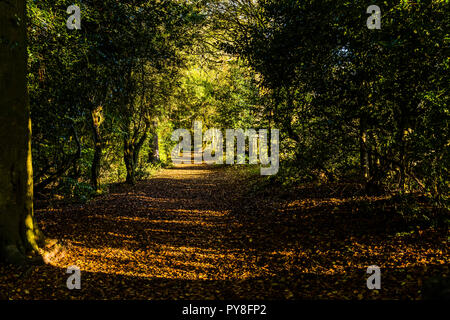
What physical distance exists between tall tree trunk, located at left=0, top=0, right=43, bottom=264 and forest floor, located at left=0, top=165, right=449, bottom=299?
56 centimetres

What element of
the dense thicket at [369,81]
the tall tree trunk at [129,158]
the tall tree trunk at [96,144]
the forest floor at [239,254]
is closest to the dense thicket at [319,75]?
the dense thicket at [369,81]

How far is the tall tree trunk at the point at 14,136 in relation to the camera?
16.2 ft

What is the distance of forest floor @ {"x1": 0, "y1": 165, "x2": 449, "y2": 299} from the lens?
4.78 m

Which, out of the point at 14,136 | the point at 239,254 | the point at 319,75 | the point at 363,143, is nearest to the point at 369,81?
the point at 319,75

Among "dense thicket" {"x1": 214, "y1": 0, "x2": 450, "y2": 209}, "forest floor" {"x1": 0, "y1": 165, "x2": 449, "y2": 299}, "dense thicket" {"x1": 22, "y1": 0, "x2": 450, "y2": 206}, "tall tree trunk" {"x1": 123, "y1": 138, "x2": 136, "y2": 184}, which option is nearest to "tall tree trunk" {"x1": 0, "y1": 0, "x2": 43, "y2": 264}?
"forest floor" {"x1": 0, "y1": 165, "x2": 449, "y2": 299}

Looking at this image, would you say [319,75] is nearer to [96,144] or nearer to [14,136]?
[14,136]

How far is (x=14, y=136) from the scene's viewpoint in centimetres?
508

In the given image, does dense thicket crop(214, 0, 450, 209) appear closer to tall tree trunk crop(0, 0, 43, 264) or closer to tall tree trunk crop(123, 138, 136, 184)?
tall tree trunk crop(0, 0, 43, 264)

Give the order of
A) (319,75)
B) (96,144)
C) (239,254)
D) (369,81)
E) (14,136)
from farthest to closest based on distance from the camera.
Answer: (96,144), (239,254), (319,75), (369,81), (14,136)

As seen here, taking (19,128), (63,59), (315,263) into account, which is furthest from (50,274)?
(63,59)

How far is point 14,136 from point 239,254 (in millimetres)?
5454
